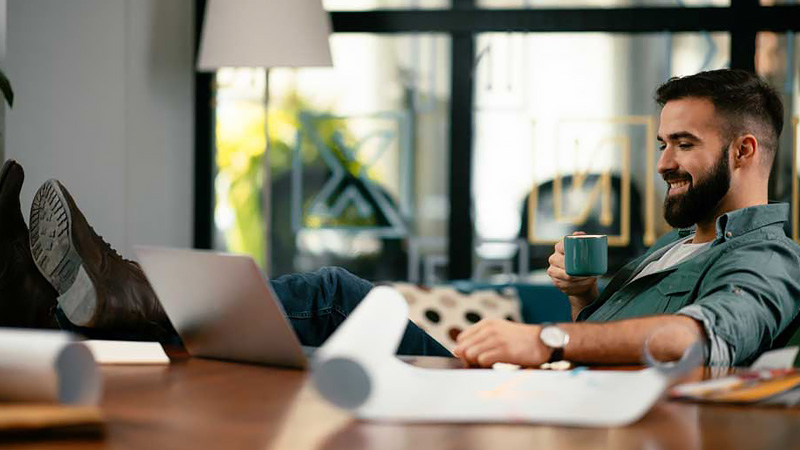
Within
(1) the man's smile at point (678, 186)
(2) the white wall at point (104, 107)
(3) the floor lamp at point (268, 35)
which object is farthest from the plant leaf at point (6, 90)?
(1) the man's smile at point (678, 186)

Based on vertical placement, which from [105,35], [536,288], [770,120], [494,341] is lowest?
[536,288]

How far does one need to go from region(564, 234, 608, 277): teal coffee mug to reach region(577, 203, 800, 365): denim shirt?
17cm

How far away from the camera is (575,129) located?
4.21 metres

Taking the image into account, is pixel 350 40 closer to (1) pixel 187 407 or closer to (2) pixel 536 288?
Result: (2) pixel 536 288

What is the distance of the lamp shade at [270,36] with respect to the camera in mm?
3693

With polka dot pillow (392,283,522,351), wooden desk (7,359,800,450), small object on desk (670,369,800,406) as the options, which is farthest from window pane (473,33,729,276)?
wooden desk (7,359,800,450)

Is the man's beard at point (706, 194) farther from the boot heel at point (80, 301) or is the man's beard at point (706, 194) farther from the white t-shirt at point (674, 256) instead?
the boot heel at point (80, 301)

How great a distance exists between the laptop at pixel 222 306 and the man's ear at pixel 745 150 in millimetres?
1225

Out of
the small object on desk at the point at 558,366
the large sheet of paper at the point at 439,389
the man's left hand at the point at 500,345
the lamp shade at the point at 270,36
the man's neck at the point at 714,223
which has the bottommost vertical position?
the small object on desk at the point at 558,366

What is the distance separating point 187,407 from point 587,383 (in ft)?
1.40

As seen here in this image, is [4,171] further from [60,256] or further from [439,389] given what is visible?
[439,389]

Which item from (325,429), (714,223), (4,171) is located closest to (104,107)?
(4,171)

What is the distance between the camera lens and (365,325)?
111 centimetres

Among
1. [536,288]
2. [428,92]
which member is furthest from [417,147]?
[536,288]
